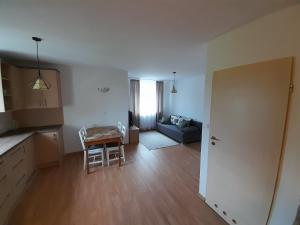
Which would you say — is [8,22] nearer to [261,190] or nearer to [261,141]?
[261,141]

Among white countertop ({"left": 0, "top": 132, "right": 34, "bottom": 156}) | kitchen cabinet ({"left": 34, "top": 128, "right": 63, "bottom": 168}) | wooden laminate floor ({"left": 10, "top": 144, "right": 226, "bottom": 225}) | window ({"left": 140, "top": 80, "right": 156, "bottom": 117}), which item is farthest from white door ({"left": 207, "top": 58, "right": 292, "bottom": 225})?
window ({"left": 140, "top": 80, "right": 156, "bottom": 117})

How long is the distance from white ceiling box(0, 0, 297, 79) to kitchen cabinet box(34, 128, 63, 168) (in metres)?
1.75

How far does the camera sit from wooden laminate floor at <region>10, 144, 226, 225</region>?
1.94m

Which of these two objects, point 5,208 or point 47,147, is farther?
point 47,147

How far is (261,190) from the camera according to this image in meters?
1.49

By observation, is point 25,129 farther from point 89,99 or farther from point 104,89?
point 104,89

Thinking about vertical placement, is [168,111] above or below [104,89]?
below

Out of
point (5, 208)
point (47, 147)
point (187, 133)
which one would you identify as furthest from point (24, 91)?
point (187, 133)

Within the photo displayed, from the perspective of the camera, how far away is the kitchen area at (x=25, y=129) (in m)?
2.02

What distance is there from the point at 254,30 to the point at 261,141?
1154 millimetres

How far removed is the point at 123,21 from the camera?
1.47 m

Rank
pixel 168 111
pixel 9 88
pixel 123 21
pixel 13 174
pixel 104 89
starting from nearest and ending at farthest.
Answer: pixel 123 21 → pixel 13 174 → pixel 9 88 → pixel 104 89 → pixel 168 111

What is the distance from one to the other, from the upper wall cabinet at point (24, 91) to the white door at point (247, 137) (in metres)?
3.46

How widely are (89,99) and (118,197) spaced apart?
9.15ft
